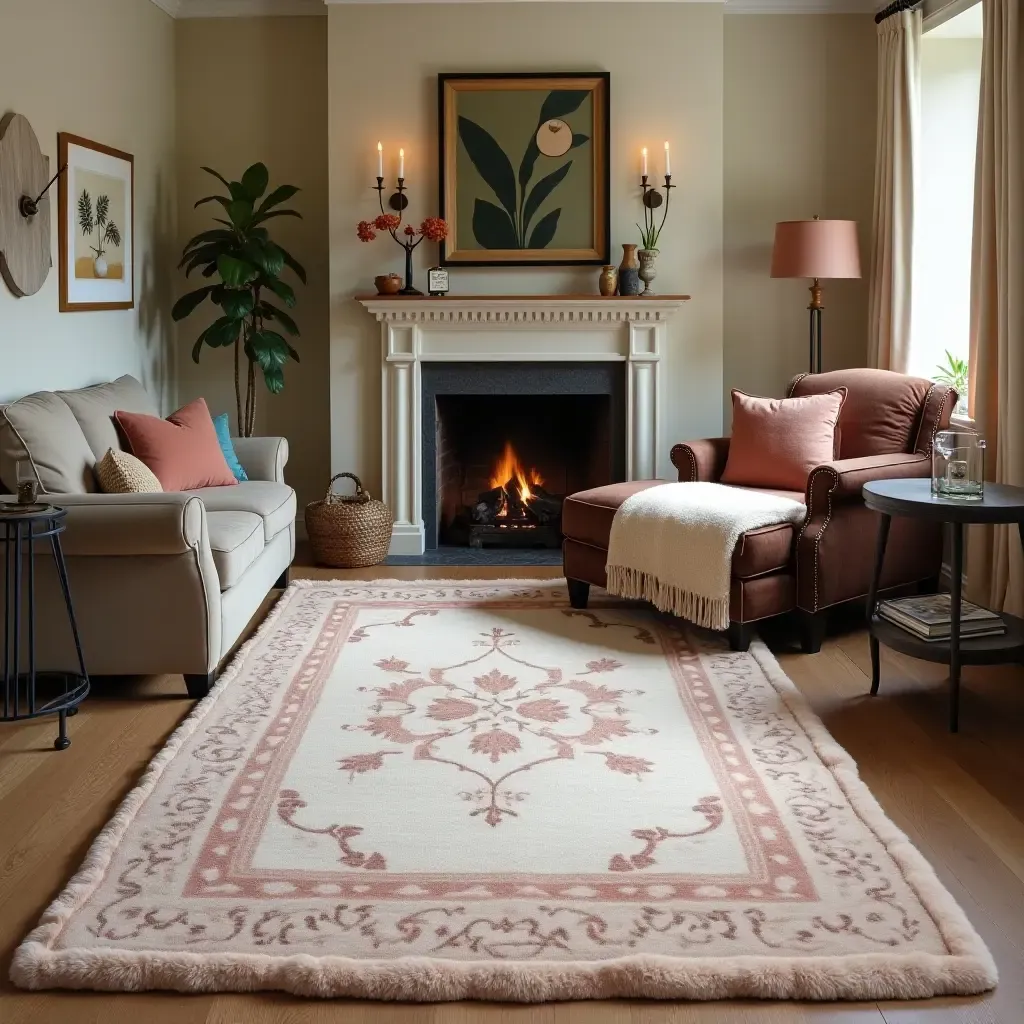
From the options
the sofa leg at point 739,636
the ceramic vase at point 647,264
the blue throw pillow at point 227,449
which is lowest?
the sofa leg at point 739,636

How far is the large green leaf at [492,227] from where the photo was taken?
19.3 feet

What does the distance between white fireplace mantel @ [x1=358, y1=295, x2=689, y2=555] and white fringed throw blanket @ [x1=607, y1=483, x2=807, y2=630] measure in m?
1.37

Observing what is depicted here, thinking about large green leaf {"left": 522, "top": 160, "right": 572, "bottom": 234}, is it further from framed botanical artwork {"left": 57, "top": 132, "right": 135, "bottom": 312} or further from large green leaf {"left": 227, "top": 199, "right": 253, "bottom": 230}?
framed botanical artwork {"left": 57, "top": 132, "right": 135, "bottom": 312}

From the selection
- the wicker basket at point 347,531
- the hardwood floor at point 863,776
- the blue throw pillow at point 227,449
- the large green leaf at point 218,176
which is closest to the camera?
the hardwood floor at point 863,776

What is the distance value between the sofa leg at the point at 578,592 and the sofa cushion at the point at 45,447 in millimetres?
1873

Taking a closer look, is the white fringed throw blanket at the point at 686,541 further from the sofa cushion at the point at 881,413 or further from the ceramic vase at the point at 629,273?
the ceramic vase at the point at 629,273

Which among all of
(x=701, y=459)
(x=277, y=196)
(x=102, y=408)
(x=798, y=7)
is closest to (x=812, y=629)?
(x=701, y=459)

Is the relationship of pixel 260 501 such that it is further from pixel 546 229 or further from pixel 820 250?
pixel 820 250

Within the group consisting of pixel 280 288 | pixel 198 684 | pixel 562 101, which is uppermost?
pixel 562 101

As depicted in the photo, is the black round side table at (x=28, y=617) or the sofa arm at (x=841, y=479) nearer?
the black round side table at (x=28, y=617)

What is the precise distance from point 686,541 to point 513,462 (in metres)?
2.33

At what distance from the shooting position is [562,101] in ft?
19.1

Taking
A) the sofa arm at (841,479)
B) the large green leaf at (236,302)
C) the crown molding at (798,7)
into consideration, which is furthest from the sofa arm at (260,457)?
the crown molding at (798,7)

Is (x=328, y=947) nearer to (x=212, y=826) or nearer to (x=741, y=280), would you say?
(x=212, y=826)
